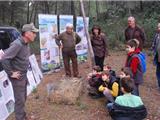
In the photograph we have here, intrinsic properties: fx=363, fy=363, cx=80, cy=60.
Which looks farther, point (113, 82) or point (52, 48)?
point (52, 48)

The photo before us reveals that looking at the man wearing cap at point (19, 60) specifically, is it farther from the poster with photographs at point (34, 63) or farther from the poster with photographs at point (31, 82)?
the poster with photographs at point (34, 63)

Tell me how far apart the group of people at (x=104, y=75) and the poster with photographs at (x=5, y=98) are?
1.70 ft

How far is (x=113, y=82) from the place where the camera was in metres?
7.65

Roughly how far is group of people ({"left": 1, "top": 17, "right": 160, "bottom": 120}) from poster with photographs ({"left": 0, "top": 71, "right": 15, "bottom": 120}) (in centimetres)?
52

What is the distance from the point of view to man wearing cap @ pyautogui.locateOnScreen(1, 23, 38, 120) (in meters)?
6.06

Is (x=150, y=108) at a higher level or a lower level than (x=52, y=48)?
lower

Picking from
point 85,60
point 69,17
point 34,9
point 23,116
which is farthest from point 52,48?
point 34,9

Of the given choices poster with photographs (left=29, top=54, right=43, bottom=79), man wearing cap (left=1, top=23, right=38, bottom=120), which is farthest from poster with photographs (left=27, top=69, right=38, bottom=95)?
man wearing cap (left=1, top=23, right=38, bottom=120)

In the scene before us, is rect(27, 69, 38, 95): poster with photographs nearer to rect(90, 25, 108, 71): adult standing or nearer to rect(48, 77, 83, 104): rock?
rect(48, 77, 83, 104): rock

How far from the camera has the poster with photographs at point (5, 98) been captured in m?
7.07

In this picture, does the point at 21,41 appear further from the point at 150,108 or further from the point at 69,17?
the point at 69,17

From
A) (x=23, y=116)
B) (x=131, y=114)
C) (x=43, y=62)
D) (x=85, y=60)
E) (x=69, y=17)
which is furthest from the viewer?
(x=85, y=60)

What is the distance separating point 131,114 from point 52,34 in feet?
22.6

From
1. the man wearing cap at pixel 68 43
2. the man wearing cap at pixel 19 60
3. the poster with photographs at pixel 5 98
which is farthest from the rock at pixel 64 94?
the man wearing cap at pixel 68 43
